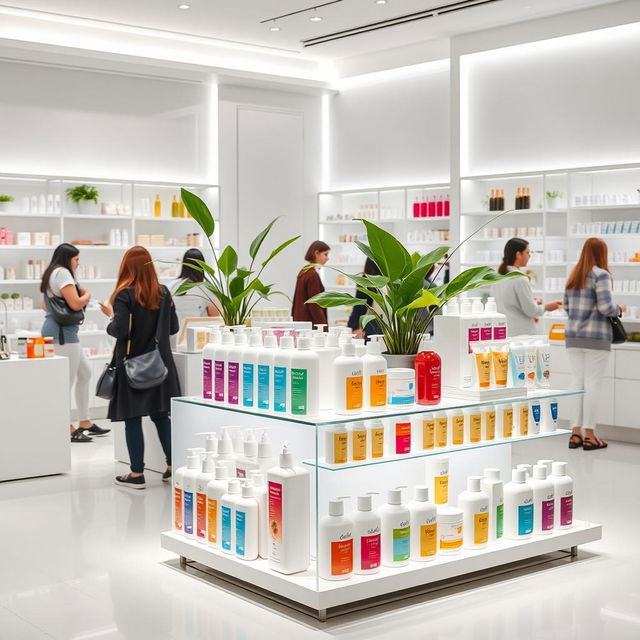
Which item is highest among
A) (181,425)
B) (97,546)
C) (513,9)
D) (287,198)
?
(513,9)

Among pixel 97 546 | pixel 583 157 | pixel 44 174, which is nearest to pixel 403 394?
pixel 97 546

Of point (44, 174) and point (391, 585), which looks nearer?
point (391, 585)

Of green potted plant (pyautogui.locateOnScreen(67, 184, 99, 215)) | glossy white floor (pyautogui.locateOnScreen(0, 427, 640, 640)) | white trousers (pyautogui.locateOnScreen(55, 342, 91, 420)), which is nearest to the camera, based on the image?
glossy white floor (pyautogui.locateOnScreen(0, 427, 640, 640))

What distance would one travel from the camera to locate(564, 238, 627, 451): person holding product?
7641mm

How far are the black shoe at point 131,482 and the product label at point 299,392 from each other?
286cm

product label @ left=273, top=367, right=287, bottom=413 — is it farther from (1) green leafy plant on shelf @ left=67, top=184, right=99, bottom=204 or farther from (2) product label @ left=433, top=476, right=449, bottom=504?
(1) green leafy plant on shelf @ left=67, top=184, right=99, bottom=204

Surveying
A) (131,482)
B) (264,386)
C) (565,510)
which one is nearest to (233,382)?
(264,386)

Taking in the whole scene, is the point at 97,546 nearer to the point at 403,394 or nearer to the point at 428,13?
the point at 403,394

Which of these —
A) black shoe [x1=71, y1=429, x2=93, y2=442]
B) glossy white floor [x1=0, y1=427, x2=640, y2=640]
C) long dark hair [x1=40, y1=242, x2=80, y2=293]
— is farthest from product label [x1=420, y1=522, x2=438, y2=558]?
black shoe [x1=71, y1=429, x2=93, y2=442]

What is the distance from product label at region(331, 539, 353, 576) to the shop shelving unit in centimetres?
5

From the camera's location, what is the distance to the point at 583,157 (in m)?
9.15

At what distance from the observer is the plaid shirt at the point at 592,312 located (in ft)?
25.0

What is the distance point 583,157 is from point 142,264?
4757 mm

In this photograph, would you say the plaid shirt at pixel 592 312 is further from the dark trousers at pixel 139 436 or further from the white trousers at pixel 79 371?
the white trousers at pixel 79 371
